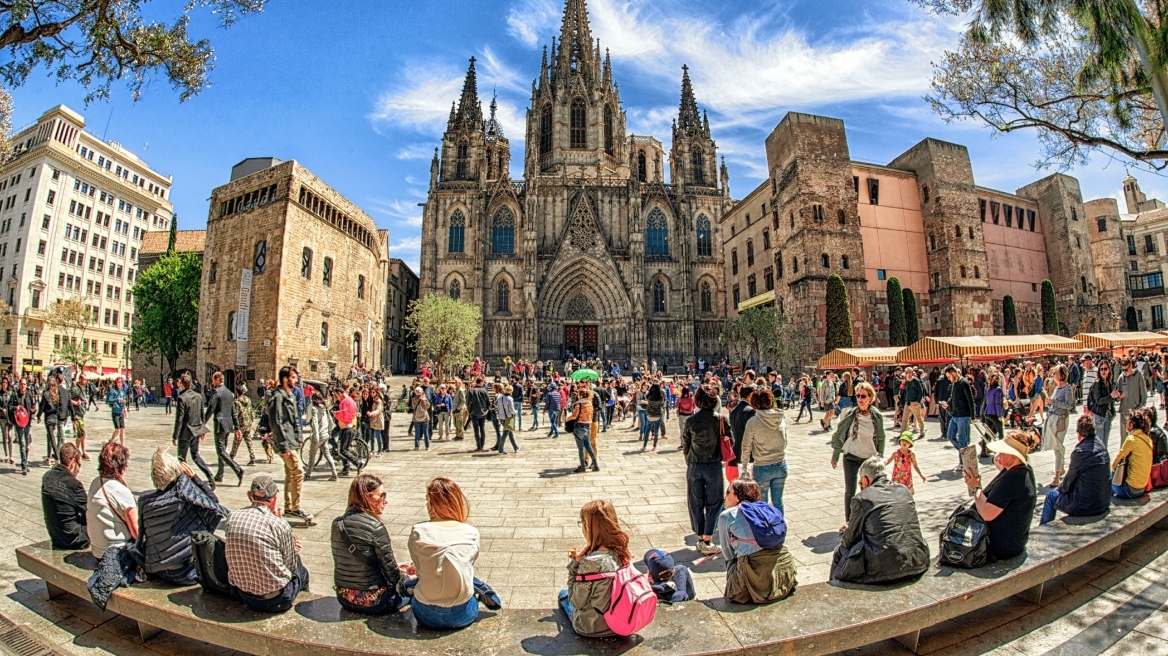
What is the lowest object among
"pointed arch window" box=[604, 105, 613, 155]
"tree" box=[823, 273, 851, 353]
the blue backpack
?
the blue backpack

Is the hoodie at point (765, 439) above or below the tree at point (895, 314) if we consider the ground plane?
below

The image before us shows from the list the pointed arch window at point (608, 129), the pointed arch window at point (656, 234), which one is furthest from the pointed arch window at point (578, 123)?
the pointed arch window at point (656, 234)

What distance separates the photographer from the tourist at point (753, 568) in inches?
113

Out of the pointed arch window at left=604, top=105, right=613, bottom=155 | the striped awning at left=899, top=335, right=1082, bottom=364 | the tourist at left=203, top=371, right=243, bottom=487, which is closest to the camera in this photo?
the tourist at left=203, top=371, right=243, bottom=487

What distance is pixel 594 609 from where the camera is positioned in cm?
251

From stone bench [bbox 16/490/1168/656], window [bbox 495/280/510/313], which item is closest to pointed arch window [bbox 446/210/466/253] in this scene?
window [bbox 495/280/510/313]

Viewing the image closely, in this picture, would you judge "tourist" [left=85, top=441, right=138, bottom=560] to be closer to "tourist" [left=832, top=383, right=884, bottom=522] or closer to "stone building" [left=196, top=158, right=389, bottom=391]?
"tourist" [left=832, top=383, right=884, bottom=522]

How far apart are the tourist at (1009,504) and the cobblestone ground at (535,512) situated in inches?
19.1

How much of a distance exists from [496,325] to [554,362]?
5.55m

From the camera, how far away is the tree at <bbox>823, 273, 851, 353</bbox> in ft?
77.6

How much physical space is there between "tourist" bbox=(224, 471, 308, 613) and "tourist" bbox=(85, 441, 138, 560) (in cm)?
A: 139

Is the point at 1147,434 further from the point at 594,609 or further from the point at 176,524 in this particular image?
the point at 176,524

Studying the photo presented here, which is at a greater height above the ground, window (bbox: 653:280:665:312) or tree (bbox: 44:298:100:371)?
window (bbox: 653:280:665:312)

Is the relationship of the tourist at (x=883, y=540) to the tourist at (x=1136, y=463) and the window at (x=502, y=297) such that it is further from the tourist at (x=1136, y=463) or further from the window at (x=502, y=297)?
the window at (x=502, y=297)
